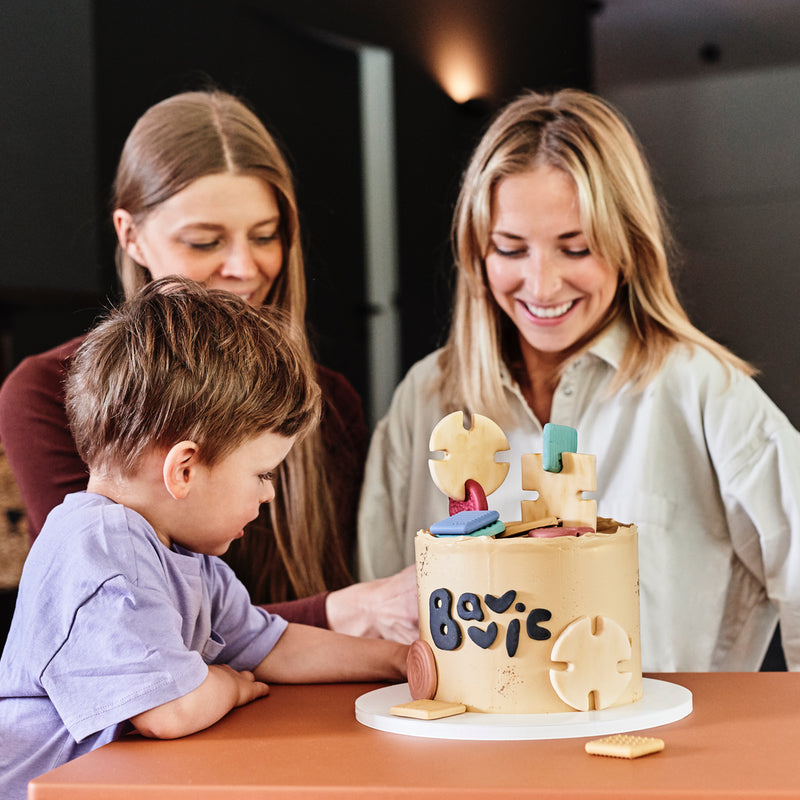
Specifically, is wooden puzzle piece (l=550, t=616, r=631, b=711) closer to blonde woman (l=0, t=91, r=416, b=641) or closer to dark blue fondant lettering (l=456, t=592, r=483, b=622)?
dark blue fondant lettering (l=456, t=592, r=483, b=622)

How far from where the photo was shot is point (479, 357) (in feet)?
5.46

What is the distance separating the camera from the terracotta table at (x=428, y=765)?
75 cm

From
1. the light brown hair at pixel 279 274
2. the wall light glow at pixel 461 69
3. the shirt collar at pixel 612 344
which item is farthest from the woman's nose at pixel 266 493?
the wall light glow at pixel 461 69

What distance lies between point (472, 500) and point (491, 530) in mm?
78

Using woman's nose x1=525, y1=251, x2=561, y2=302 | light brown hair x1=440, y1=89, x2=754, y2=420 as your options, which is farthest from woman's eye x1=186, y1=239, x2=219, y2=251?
woman's nose x1=525, y1=251, x2=561, y2=302

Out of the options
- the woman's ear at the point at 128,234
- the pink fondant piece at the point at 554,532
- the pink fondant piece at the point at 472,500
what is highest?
the woman's ear at the point at 128,234

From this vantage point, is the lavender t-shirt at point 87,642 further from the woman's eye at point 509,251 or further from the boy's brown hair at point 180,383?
the woman's eye at point 509,251

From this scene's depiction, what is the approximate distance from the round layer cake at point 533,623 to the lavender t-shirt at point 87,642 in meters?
0.24

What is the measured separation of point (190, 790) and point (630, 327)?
1053 millimetres

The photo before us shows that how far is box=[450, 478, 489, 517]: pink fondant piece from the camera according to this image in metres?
1.05

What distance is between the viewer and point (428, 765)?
814 mm

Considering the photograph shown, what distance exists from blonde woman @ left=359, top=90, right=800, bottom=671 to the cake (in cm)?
57

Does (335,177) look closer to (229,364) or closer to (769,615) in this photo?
(229,364)

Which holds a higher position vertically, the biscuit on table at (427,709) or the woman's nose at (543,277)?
the woman's nose at (543,277)
